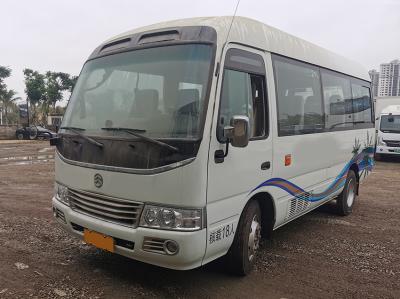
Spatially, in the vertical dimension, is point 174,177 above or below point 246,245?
above

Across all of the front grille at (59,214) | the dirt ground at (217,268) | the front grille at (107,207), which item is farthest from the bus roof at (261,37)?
the dirt ground at (217,268)

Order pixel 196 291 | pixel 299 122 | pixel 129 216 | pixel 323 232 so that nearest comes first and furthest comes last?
pixel 129 216 → pixel 196 291 → pixel 299 122 → pixel 323 232

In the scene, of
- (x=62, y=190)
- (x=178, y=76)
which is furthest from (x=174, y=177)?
(x=62, y=190)

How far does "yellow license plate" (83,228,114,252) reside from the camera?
3695 mm

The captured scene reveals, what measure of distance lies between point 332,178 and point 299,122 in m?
1.81

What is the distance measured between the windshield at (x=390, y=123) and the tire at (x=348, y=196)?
11.7m

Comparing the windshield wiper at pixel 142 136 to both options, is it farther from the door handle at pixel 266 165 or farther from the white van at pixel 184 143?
the door handle at pixel 266 165

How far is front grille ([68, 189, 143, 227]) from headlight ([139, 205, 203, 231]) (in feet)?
0.42

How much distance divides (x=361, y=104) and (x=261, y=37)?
13.7 ft

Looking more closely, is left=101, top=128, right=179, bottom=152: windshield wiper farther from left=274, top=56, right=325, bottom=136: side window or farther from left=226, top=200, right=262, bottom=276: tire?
left=274, top=56, right=325, bottom=136: side window

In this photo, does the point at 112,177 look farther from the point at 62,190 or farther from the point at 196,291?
the point at 196,291

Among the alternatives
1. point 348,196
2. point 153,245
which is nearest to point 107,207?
point 153,245

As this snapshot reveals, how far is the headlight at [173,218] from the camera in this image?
3.38 m

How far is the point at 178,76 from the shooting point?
3598mm
